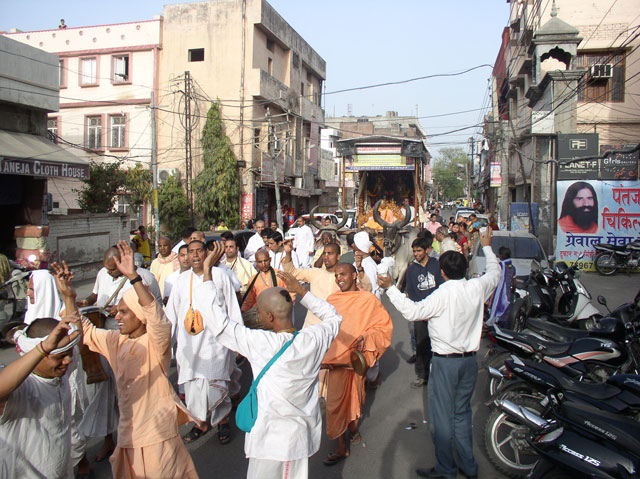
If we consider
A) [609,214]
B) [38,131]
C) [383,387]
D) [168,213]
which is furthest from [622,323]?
[168,213]

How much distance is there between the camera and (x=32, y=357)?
2334mm

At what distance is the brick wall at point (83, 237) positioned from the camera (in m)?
13.7

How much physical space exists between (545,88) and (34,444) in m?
19.7

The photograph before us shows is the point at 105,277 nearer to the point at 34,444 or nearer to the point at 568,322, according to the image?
the point at 34,444

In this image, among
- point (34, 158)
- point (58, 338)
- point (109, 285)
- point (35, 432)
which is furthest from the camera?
point (34, 158)

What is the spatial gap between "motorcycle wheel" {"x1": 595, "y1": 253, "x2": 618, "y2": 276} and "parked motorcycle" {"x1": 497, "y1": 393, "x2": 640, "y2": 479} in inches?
511

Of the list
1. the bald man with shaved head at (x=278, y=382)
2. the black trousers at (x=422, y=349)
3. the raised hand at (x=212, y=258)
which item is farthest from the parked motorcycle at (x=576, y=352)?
the raised hand at (x=212, y=258)

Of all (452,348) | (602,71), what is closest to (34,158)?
(452,348)

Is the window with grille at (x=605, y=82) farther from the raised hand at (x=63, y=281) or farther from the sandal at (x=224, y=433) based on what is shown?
the raised hand at (x=63, y=281)

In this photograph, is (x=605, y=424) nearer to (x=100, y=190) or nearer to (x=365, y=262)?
(x=365, y=262)

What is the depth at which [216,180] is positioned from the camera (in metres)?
24.7

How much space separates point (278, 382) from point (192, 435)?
100 inches

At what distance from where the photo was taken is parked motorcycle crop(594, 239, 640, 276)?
14906 mm

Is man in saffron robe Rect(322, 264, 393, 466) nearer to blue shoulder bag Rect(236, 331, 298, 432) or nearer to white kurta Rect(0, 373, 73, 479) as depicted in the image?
blue shoulder bag Rect(236, 331, 298, 432)
